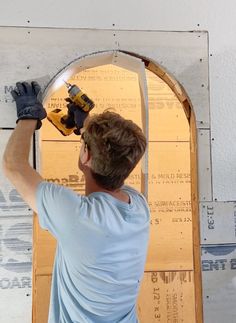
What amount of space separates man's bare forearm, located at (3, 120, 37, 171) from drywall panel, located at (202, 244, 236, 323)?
3.07ft

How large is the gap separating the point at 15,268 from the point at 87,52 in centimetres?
98

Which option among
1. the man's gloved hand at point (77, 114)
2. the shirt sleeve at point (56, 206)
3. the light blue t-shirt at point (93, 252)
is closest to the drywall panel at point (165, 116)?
the man's gloved hand at point (77, 114)

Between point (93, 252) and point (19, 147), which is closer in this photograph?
point (93, 252)

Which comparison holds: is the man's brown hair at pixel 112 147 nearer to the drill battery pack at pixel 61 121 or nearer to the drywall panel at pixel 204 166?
the drill battery pack at pixel 61 121

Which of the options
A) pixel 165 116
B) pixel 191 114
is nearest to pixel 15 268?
pixel 191 114

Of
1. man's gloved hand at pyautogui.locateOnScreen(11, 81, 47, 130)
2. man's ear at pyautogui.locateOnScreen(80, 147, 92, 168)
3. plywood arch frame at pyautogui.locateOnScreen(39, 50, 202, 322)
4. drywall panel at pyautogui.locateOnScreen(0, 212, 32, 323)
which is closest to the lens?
man's ear at pyautogui.locateOnScreen(80, 147, 92, 168)

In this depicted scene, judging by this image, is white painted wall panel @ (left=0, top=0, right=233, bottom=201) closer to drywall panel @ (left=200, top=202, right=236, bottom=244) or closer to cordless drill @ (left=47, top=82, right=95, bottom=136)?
drywall panel @ (left=200, top=202, right=236, bottom=244)

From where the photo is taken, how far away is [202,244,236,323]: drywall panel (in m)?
2.06

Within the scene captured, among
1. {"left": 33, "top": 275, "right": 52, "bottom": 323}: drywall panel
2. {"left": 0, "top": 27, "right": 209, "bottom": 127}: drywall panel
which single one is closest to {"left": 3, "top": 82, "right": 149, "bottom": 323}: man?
{"left": 0, "top": 27, "right": 209, "bottom": 127}: drywall panel

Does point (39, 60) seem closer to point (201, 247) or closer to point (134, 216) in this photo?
point (134, 216)

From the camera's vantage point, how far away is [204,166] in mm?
2096

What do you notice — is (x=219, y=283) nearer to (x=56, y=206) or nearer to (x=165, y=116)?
(x=56, y=206)

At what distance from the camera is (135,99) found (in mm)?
3312

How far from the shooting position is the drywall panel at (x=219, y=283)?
A: 6.77 feet
